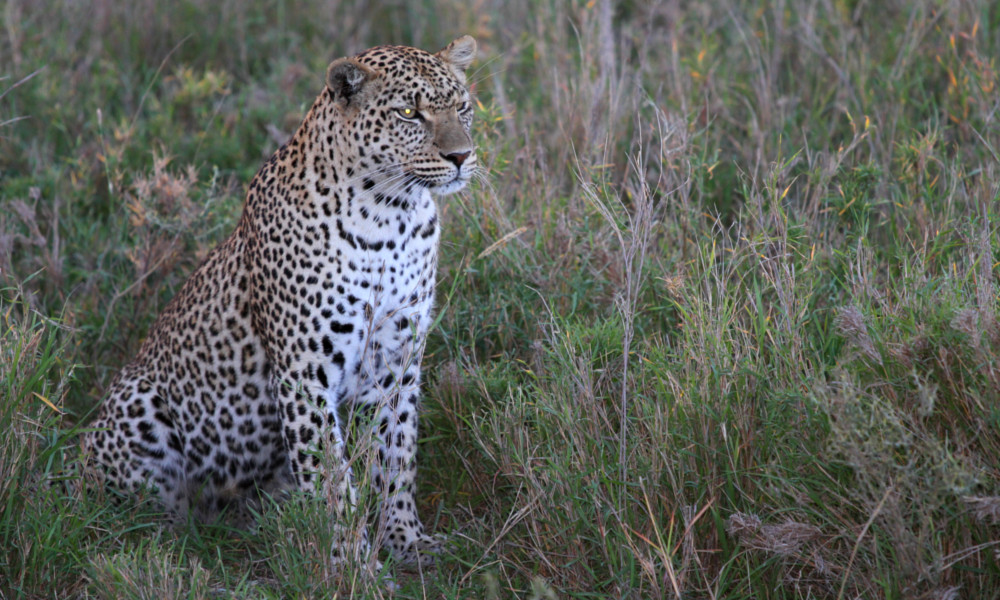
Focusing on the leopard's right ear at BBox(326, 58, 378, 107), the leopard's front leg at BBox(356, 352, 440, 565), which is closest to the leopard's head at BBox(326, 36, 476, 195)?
the leopard's right ear at BBox(326, 58, 378, 107)

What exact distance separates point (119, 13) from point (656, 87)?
4.11 meters

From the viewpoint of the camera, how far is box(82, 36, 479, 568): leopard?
4.07m

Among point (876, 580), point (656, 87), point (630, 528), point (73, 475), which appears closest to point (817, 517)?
point (876, 580)

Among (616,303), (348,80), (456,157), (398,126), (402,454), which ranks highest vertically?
(348,80)

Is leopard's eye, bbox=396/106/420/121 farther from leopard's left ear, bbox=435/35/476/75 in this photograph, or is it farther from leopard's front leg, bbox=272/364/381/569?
leopard's front leg, bbox=272/364/381/569

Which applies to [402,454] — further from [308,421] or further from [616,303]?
[616,303]

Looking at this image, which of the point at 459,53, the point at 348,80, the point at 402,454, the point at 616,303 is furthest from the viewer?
the point at 459,53

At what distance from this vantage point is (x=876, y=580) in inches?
120

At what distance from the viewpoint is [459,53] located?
453 centimetres

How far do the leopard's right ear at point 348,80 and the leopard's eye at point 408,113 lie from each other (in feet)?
0.52

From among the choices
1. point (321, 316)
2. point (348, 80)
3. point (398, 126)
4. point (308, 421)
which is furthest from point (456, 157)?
point (308, 421)

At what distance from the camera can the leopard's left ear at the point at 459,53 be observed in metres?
4.50

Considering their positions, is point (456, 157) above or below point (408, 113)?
below

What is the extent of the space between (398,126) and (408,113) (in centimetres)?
7
